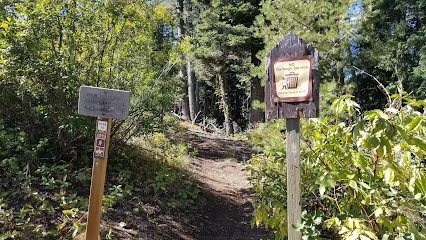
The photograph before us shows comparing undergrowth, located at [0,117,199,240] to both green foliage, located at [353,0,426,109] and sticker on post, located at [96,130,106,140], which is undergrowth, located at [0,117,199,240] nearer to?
sticker on post, located at [96,130,106,140]

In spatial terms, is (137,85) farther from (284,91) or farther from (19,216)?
(284,91)

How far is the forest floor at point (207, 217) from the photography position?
3799 mm

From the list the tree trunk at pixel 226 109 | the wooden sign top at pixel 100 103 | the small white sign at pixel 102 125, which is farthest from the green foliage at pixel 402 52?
the small white sign at pixel 102 125

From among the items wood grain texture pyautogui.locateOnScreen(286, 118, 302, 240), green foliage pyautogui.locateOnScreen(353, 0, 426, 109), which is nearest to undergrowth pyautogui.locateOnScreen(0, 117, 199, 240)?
wood grain texture pyautogui.locateOnScreen(286, 118, 302, 240)

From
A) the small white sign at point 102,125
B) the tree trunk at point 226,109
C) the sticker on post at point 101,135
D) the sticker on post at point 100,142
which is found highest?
the tree trunk at point 226,109

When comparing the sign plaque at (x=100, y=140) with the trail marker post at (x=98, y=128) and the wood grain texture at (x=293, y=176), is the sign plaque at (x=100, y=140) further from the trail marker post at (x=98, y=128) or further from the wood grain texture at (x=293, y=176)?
the wood grain texture at (x=293, y=176)

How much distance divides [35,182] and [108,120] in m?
1.97

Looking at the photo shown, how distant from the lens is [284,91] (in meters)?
2.56

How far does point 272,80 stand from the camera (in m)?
2.63

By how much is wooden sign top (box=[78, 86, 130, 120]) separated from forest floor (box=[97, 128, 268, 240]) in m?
1.45

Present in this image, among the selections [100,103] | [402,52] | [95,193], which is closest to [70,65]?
[100,103]

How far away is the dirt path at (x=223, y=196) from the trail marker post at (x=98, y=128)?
1885 millimetres

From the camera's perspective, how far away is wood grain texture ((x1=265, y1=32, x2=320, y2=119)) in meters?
2.46

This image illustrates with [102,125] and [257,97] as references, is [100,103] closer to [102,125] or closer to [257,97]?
[102,125]
